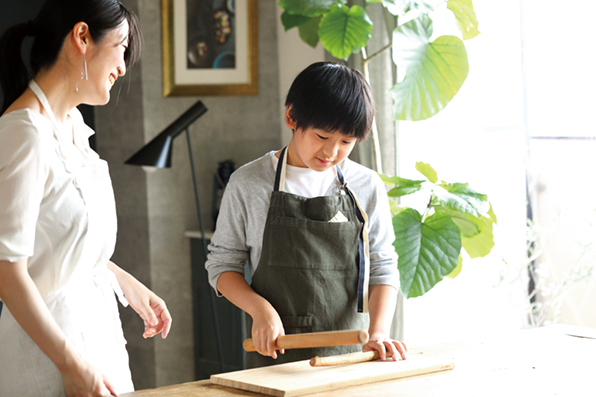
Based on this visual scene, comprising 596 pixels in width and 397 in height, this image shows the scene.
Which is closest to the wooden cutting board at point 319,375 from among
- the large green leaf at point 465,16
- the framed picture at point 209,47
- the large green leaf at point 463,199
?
the large green leaf at point 463,199

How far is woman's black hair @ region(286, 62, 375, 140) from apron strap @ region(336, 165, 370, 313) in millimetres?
151

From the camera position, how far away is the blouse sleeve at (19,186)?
99cm

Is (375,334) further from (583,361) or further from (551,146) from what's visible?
(551,146)

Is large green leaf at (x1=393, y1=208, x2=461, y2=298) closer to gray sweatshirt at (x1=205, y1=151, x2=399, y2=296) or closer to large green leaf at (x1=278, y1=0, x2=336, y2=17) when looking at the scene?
gray sweatshirt at (x1=205, y1=151, x2=399, y2=296)

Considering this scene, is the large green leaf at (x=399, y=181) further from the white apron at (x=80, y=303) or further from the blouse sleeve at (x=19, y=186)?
the blouse sleeve at (x=19, y=186)

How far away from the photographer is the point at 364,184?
1.44 metres

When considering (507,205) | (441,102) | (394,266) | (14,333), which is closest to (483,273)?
(507,205)

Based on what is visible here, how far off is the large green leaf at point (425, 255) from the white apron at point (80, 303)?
0.93 m

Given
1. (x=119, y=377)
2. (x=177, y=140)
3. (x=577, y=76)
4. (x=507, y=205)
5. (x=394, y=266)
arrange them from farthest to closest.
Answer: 1. (x=177, y=140)
2. (x=507, y=205)
3. (x=577, y=76)
4. (x=394, y=266)
5. (x=119, y=377)

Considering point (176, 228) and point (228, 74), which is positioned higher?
point (228, 74)

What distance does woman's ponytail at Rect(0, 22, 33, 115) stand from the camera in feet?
3.84

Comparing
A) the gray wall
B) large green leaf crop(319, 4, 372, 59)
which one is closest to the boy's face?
large green leaf crop(319, 4, 372, 59)

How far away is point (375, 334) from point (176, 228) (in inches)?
82.4

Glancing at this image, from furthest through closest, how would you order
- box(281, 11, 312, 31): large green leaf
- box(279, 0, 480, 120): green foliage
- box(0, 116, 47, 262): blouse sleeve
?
box(281, 11, 312, 31): large green leaf → box(279, 0, 480, 120): green foliage → box(0, 116, 47, 262): blouse sleeve
